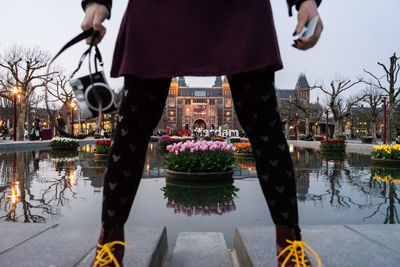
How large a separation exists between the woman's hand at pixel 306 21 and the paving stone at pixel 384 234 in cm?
143

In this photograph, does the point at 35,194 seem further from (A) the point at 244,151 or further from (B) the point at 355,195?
(A) the point at 244,151

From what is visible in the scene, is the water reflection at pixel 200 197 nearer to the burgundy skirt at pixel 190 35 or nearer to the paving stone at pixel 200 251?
the paving stone at pixel 200 251

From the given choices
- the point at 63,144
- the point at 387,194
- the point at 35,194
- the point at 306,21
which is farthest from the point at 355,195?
the point at 63,144

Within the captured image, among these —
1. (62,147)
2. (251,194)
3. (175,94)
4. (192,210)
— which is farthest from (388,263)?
(175,94)

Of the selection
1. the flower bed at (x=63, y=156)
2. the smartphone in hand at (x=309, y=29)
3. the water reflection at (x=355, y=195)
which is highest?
the smartphone in hand at (x=309, y=29)

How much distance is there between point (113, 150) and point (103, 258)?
1.54 feet

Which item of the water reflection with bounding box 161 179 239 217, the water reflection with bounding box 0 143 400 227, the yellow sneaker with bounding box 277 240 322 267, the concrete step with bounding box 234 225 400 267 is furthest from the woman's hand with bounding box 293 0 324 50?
the water reflection with bounding box 161 179 239 217

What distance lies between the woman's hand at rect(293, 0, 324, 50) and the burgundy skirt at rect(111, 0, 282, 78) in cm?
11

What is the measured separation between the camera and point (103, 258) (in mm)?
1251

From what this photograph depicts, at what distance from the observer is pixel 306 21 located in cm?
124

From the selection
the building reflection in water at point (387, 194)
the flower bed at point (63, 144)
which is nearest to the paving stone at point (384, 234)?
the building reflection in water at point (387, 194)

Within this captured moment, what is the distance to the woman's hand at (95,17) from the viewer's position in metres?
1.32

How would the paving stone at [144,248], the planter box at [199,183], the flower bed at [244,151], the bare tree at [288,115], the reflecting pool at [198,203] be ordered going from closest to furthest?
the paving stone at [144,248] → the reflecting pool at [198,203] → the planter box at [199,183] → the flower bed at [244,151] → the bare tree at [288,115]

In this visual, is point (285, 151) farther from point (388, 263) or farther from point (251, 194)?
point (251, 194)
